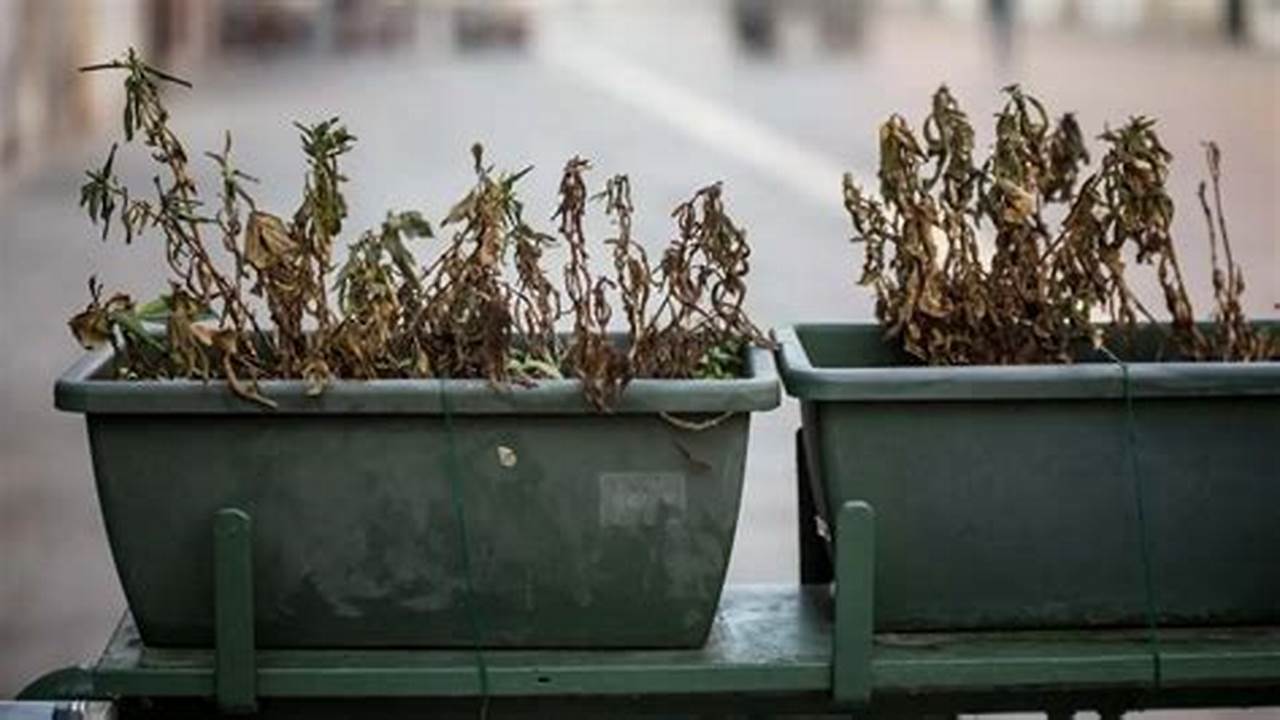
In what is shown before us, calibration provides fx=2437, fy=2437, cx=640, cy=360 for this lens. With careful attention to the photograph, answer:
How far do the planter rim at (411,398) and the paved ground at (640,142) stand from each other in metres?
2.74

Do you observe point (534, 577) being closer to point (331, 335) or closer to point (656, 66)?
point (331, 335)

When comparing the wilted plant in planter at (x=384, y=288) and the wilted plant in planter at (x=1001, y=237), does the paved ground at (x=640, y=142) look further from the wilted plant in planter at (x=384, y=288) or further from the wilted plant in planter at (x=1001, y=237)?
the wilted plant in planter at (x=1001, y=237)

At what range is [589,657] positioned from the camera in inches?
111

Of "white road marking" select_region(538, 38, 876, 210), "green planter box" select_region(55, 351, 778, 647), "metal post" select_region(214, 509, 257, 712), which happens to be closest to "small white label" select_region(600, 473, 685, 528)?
"green planter box" select_region(55, 351, 778, 647)

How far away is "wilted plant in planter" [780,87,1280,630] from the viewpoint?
284 cm

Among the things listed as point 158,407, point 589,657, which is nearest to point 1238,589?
point 589,657

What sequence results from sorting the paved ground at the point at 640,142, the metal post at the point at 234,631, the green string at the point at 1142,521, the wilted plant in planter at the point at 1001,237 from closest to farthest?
the metal post at the point at 234,631 → the green string at the point at 1142,521 → the wilted plant in planter at the point at 1001,237 → the paved ground at the point at 640,142

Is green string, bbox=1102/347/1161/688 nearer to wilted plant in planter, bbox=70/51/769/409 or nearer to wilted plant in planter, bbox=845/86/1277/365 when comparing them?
wilted plant in planter, bbox=845/86/1277/365

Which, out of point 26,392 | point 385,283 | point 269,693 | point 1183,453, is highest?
point 385,283

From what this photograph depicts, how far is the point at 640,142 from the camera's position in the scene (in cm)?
1527

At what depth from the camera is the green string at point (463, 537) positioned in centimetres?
275

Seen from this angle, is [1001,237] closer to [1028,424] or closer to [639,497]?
[1028,424]

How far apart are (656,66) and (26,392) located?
1411cm

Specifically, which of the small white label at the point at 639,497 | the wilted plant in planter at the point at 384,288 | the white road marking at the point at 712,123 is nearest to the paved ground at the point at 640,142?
the white road marking at the point at 712,123
